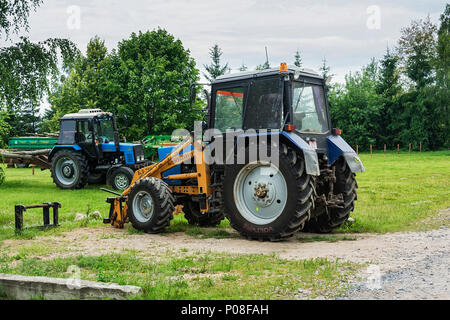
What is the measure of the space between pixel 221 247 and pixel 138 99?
30.4m

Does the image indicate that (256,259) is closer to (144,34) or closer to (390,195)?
(390,195)

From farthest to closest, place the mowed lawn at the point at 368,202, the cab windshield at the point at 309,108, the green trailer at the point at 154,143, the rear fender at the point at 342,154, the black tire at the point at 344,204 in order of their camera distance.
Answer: the green trailer at the point at 154,143, the mowed lawn at the point at 368,202, the black tire at the point at 344,204, the rear fender at the point at 342,154, the cab windshield at the point at 309,108

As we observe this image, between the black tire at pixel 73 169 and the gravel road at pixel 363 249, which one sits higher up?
the black tire at pixel 73 169

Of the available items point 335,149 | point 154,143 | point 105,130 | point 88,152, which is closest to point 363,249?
point 335,149

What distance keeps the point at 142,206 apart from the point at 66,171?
422 inches

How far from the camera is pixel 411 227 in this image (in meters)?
9.68

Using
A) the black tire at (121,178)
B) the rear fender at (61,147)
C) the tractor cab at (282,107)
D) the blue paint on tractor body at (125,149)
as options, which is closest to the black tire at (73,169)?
the rear fender at (61,147)

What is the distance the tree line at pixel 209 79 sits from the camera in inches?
1454

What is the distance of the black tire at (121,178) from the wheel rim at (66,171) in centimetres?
180

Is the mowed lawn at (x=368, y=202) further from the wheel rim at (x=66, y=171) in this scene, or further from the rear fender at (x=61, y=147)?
the rear fender at (x=61, y=147)

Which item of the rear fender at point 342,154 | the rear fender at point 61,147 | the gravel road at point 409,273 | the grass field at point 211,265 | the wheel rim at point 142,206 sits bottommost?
the grass field at point 211,265

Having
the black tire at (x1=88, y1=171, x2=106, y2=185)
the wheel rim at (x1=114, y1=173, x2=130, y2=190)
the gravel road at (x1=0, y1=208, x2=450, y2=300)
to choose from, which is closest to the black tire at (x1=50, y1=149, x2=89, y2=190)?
the black tire at (x1=88, y1=171, x2=106, y2=185)
